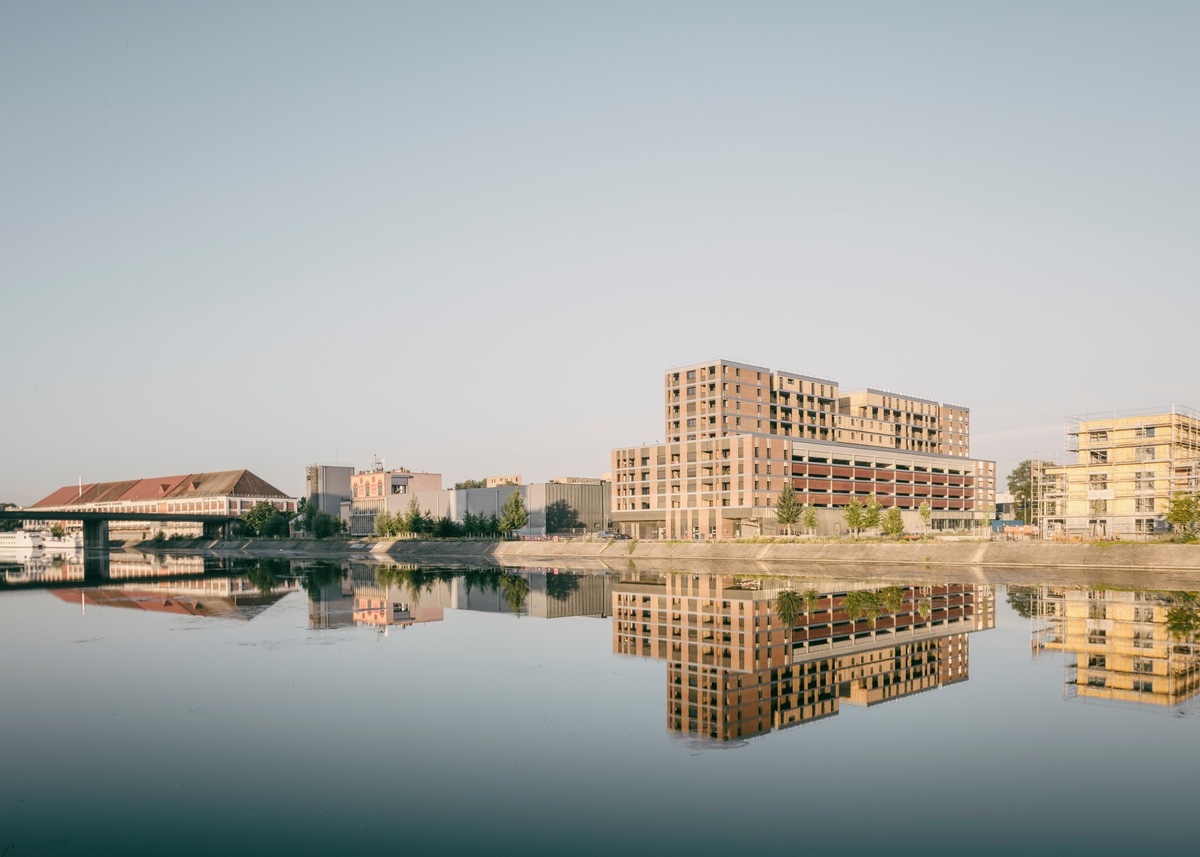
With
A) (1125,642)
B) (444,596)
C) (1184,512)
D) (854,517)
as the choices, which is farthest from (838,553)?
(1125,642)

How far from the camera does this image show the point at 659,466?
525 ft

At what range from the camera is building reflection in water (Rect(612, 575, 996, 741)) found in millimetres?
28688

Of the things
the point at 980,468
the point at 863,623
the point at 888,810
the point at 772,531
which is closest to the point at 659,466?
the point at 772,531

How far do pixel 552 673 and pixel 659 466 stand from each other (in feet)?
409

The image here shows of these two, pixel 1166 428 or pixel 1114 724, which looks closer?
pixel 1114 724

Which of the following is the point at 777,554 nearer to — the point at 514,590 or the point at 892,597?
the point at 514,590

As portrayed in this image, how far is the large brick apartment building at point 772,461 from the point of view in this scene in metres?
148

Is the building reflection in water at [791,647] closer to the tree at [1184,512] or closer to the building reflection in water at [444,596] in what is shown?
the building reflection in water at [444,596]

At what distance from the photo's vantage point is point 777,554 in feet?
358

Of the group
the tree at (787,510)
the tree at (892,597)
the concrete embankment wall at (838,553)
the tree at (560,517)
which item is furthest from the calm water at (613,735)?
the tree at (560,517)

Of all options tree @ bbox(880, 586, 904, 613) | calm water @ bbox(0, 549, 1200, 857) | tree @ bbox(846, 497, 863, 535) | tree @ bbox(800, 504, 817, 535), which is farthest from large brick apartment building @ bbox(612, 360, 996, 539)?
calm water @ bbox(0, 549, 1200, 857)

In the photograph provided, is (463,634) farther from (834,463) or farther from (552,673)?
(834,463)

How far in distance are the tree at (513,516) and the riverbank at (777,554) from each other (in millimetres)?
7110

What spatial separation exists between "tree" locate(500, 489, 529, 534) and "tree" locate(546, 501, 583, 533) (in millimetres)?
11175
